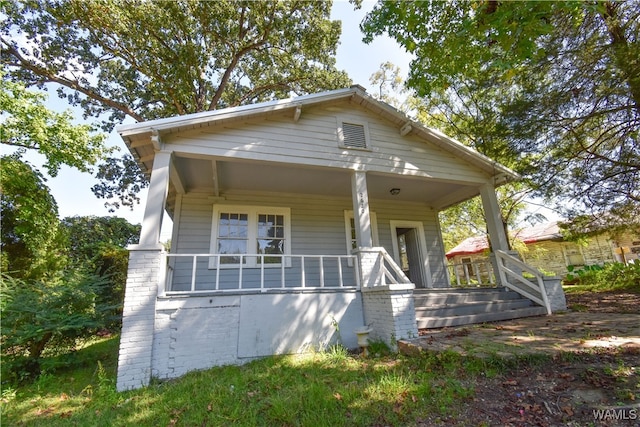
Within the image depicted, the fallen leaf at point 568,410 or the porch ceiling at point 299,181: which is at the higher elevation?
the porch ceiling at point 299,181

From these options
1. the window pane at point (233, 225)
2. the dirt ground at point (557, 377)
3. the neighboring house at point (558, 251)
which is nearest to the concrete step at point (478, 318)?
the dirt ground at point (557, 377)

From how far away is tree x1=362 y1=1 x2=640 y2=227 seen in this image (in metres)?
5.31

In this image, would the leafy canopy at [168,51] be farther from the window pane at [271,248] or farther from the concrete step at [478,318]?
the concrete step at [478,318]

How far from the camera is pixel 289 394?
3357 millimetres

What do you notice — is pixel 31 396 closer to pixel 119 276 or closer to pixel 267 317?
pixel 267 317

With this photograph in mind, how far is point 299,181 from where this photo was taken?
25.0 ft

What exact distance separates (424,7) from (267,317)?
22.1ft

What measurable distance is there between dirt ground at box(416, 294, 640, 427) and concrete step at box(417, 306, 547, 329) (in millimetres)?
651

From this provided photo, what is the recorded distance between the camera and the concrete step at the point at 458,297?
6026 millimetres

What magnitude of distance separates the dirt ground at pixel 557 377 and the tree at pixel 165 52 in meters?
11.4

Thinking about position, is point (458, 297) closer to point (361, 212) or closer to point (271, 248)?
point (361, 212)

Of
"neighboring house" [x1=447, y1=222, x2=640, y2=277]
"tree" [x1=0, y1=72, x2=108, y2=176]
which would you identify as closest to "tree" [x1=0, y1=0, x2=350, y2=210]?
"tree" [x1=0, y1=72, x2=108, y2=176]

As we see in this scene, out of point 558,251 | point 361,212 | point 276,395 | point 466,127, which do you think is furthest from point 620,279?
point 276,395

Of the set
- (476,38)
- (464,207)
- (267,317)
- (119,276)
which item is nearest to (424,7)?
(476,38)
